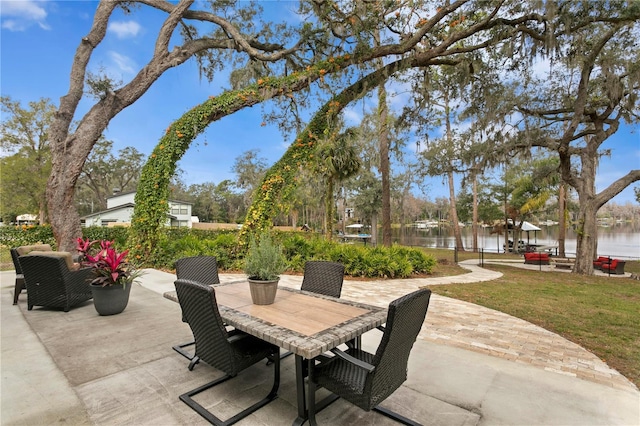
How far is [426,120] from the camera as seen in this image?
10789 mm

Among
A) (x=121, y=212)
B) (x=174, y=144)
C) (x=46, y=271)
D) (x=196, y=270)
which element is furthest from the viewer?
(x=121, y=212)

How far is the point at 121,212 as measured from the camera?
24.4 metres

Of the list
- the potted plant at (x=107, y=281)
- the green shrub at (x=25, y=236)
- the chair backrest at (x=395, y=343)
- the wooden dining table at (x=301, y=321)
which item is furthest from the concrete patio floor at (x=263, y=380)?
the green shrub at (x=25, y=236)

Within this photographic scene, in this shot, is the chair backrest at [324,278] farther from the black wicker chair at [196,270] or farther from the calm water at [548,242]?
→ the calm water at [548,242]

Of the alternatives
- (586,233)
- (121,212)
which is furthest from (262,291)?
(121,212)

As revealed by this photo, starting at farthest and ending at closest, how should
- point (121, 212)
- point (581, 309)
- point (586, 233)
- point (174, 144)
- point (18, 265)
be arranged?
point (121, 212) → point (586, 233) → point (174, 144) → point (581, 309) → point (18, 265)

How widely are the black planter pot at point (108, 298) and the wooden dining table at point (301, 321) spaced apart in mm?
1995

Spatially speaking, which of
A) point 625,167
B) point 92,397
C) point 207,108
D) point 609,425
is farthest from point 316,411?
point 625,167

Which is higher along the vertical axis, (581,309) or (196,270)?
(196,270)

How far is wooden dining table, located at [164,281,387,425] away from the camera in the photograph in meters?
1.74

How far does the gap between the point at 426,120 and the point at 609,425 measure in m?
10.1

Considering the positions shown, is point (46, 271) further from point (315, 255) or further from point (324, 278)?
point (315, 255)

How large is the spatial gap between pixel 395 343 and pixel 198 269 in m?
2.49

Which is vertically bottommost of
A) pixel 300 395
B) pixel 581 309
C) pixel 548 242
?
pixel 581 309
